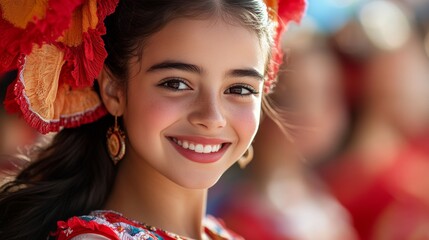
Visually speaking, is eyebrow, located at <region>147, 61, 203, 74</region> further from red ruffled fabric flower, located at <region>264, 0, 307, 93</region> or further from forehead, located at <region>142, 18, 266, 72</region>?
red ruffled fabric flower, located at <region>264, 0, 307, 93</region>

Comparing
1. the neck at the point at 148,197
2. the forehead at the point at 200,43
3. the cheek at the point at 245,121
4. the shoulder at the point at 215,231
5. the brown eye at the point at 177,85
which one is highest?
the forehead at the point at 200,43

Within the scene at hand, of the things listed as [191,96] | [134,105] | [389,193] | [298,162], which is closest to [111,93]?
[134,105]

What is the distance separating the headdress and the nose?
21 centimetres

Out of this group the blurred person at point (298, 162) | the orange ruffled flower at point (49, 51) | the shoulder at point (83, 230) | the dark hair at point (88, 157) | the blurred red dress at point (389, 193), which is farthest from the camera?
the blurred red dress at point (389, 193)

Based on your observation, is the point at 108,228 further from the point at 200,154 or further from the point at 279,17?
the point at 279,17

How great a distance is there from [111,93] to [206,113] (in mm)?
240

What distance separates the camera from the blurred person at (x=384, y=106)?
3707 mm

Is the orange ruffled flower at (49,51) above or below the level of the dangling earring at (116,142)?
above

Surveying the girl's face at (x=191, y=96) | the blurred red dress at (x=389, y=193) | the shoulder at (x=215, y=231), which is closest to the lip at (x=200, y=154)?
the girl's face at (x=191, y=96)

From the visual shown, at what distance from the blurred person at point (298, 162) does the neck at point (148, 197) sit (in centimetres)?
134

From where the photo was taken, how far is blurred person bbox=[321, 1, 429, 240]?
371 cm

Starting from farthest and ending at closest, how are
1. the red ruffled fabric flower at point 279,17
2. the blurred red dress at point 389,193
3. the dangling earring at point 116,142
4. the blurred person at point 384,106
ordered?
1. the blurred person at point 384,106
2. the blurred red dress at point 389,193
3. the red ruffled fabric flower at point 279,17
4. the dangling earring at point 116,142

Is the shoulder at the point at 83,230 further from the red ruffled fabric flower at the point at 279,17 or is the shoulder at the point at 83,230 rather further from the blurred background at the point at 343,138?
the blurred background at the point at 343,138

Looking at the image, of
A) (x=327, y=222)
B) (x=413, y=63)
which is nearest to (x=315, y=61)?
(x=413, y=63)
